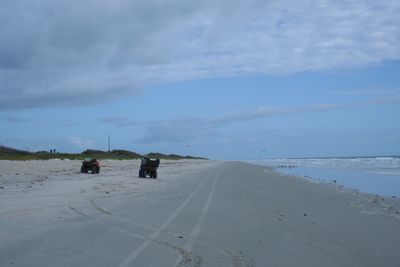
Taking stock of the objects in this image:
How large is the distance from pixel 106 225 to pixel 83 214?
1.86 metres

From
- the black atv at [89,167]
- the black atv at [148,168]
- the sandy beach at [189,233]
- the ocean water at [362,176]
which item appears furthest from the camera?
the black atv at [89,167]

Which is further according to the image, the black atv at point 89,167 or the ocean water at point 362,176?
the black atv at point 89,167

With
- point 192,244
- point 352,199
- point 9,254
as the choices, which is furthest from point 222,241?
point 352,199

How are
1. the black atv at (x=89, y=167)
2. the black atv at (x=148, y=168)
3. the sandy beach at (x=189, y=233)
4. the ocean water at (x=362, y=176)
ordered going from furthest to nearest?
the black atv at (x=89, y=167) < the black atv at (x=148, y=168) < the ocean water at (x=362, y=176) < the sandy beach at (x=189, y=233)

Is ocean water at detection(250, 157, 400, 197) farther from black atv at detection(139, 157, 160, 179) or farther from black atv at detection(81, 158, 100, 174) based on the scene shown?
black atv at detection(81, 158, 100, 174)

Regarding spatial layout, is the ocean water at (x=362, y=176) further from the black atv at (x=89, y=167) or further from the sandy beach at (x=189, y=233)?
the black atv at (x=89, y=167)

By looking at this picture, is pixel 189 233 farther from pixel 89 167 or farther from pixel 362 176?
pixel 362 176

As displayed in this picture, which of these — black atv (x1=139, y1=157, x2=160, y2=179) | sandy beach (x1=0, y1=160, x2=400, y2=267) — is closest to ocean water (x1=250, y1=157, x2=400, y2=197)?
sandy beach (x1=0, y1=160, x2=400, y2=267)

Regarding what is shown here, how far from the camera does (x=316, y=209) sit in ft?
50.8

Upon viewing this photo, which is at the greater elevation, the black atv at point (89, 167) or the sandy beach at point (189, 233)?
the black atv at point (89, 167)

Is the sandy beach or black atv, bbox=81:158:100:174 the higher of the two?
black atv, bbox=81:158:100:174

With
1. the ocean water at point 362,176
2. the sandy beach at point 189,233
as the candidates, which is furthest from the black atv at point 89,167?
the sandy beach at point 189,233

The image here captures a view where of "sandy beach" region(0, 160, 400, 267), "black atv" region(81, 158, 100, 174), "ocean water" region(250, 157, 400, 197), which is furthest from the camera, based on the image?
"black atv" region(81, 158, 100, 174)

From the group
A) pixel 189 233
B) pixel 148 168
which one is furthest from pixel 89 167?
pixel 189 233
